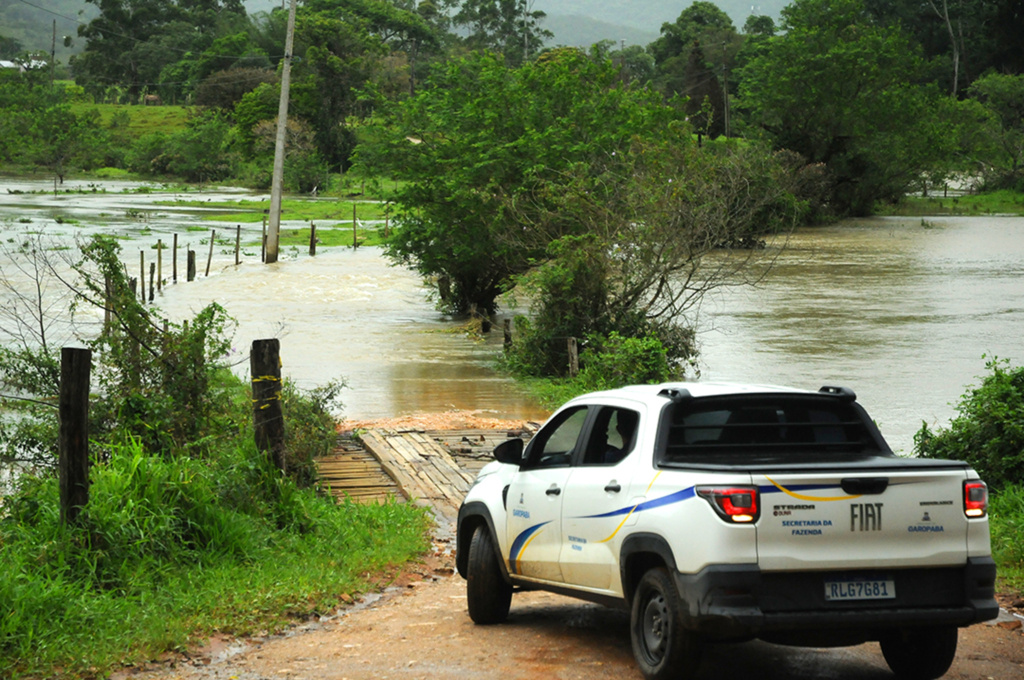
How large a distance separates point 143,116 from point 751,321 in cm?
9603

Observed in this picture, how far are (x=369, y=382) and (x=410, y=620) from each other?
15982 mm

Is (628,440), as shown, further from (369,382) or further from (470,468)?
(369,382)

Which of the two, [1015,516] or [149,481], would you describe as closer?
[149,481]

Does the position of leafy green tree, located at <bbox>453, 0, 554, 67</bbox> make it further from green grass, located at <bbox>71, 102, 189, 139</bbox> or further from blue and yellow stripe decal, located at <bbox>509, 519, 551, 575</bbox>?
blue and yellow stripe decal, located at <bbox>509, 519, 551, 575</bbox>

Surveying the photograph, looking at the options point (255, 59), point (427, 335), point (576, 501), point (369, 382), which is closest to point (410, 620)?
point (576, 501)

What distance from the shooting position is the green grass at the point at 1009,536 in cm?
800

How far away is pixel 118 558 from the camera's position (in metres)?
7.44

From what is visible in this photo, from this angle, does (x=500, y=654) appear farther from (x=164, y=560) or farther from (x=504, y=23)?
(x=504, y=23)

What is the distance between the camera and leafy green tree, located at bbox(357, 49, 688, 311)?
2742 centimetres

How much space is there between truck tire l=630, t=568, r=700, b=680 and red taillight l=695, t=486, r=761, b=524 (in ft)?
1.51

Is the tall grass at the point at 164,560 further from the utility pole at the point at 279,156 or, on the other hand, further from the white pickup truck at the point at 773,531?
the utility pole at the point at 279,156

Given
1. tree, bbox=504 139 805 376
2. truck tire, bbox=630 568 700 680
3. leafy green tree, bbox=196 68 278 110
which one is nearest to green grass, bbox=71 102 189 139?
leafy green tree, bbox=196 68 278 110

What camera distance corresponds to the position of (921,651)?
5465mm

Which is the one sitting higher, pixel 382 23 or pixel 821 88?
pixel 382 23
